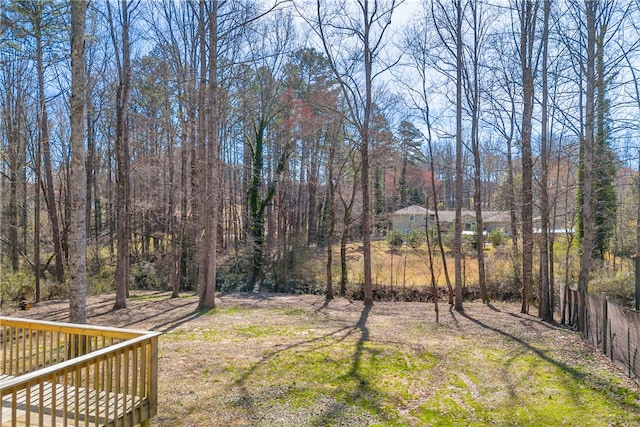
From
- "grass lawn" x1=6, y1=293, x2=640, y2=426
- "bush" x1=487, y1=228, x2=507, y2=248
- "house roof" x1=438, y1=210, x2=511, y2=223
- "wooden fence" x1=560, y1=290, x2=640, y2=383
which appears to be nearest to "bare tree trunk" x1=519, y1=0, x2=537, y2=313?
"grass lawn" x1=6, y1=293, x2=640, y2=426

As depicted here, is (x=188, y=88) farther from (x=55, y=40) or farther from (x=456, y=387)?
(x=456, y=387)

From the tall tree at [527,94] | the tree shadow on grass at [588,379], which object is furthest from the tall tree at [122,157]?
the tall tree at [527,94]

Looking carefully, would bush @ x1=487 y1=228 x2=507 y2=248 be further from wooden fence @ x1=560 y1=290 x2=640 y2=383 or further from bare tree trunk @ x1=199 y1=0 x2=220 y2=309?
bare tree trunk @ x1=199 y1=0 x2=220 y2=309

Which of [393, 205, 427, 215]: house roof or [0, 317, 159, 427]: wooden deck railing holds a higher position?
[393, 205, 427, 215]: house roof

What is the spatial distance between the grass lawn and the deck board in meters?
0.55

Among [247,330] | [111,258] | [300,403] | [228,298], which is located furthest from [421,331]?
[111,258]

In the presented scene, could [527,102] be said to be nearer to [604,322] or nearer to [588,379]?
[604,322]

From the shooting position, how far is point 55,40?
10422mm

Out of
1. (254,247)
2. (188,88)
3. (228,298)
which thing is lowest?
(228,298)

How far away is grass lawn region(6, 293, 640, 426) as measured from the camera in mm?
3971

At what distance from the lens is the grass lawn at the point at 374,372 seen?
13.0 feet

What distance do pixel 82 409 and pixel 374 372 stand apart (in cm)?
346

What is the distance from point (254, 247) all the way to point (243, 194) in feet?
14.5

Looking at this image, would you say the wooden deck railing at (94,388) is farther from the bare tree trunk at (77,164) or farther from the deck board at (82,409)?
the bare tree trunk at (77,164)
